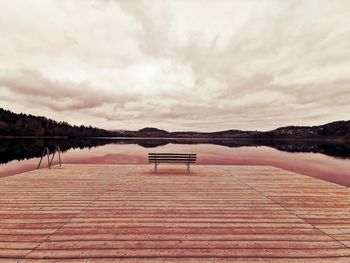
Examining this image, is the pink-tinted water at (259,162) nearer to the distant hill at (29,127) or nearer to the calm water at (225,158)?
the calm water at (225,158)

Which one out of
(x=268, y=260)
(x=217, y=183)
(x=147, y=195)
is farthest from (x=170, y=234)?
(x=217, y=183)

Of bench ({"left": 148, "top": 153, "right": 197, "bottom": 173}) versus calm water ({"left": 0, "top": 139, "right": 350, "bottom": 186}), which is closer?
bench ({"left": 148, "top": 153, "right": 197, "bottom": 173})

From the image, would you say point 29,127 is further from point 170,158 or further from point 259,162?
point 170,158

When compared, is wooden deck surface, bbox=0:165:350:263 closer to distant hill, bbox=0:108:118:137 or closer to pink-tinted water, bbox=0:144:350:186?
pink-tinted water, bbox=0:144:350:186

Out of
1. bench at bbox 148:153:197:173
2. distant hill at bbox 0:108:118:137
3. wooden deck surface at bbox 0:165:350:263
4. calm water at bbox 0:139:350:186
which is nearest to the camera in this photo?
wooden deck surface at bbox 0:165:350:263

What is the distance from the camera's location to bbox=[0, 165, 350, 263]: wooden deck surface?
4137mm

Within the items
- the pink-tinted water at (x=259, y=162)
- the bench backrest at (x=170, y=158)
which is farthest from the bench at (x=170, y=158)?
the pink-tinted water at (x=259, y=162)

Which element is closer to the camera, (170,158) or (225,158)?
(170,158)

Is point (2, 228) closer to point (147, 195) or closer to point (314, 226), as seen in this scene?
point (147, 195)

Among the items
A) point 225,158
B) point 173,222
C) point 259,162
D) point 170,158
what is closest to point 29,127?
point 225,158

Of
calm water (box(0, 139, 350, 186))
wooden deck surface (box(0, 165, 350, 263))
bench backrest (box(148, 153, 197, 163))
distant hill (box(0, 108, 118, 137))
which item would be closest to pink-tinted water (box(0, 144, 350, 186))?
calm water (box(0, 139, 350, 186))

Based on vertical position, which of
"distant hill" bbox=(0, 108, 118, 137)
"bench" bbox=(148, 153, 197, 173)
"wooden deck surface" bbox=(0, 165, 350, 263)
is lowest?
"wooden deck surface" bbox=(0, 165, 350, 263)

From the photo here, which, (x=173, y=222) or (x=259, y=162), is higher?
(x=173, y=222)

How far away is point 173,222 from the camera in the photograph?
5.46 meters
